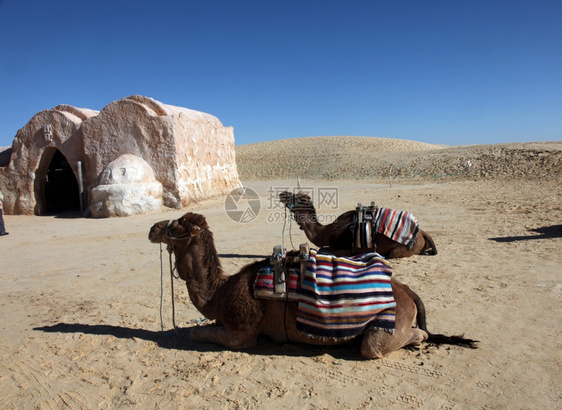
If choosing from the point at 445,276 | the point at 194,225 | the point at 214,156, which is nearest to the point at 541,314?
the point at 445,276

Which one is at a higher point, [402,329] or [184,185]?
[184,185]

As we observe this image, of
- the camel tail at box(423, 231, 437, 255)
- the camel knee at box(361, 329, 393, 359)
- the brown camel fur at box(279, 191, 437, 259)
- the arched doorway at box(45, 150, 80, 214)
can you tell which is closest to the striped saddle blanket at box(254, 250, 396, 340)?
the camel knee at box(361, 329, 393, 359)

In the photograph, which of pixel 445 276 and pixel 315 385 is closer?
pixel 315 385

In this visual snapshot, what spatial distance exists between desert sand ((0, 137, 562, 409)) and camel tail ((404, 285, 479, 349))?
8cm

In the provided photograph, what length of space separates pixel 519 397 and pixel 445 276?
3246 mm

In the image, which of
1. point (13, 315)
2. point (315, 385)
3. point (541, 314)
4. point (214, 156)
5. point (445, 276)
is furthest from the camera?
point (214, 156)

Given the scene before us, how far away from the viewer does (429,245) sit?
752cm

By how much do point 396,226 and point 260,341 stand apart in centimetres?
362

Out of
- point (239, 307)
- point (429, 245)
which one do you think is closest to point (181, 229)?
point (239, 307)

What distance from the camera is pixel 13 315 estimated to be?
5379 millimetres

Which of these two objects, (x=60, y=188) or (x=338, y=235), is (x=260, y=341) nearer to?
(x=338, y=235)

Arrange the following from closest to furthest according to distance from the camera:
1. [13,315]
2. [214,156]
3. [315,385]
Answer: [315,385]
[13,315]
[214,156]

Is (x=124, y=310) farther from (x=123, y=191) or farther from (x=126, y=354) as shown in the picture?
(x=123, y=191)

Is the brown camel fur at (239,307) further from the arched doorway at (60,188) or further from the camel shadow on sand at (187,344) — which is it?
the arched doorway at (60,188)
